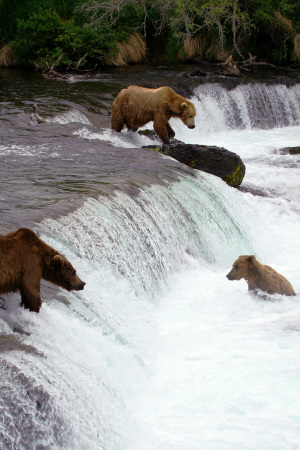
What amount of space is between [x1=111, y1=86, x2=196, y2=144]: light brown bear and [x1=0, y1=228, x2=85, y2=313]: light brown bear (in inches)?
257

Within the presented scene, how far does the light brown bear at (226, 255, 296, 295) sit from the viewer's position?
588 cm

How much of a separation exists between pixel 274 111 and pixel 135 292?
12.3m

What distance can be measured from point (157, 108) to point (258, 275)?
16.4 feet

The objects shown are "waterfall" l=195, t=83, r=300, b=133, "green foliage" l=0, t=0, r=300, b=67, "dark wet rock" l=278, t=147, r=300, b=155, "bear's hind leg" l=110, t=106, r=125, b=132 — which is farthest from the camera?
"green foliage" l=0, t=0, r=300, b=67

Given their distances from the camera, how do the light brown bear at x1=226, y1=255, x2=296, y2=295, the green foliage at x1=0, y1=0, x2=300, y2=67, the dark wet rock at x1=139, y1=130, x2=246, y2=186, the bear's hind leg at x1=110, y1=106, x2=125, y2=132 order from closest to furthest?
the light brown bear at x1=226, y1=255, x2=296, y2=295
the dark wet rock at x1=139, y1=130, x2=246, y2=186
the bear's hind leg at x1=110, y1=106, x2=125, y2=132
the green foliage at x1=0, y1=0, x2=300, y2=67

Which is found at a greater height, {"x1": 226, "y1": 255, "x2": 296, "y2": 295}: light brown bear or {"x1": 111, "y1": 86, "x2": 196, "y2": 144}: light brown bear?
{"x1": 111, "y1": 86, "x2": 196, "y2": 144}: light brown bear

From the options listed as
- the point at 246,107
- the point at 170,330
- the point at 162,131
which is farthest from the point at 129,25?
the point at 170,330

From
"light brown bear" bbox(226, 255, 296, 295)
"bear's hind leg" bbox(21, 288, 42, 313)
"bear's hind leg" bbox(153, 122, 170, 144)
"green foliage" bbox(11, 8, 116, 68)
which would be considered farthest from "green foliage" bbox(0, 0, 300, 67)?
"bear's hind leg" bbox(21, 288, 42, 313)

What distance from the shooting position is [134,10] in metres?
21.6

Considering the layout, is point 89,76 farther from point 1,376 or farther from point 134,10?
point 1,376

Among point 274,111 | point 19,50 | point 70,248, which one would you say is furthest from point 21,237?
point 19,50

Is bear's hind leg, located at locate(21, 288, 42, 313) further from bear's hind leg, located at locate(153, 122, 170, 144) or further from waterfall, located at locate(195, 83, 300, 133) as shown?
waterfall, located at locate(195, 83, 300, 133)

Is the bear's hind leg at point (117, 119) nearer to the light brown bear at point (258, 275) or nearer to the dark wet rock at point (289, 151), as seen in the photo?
the dark wet rock at point (289, 151)

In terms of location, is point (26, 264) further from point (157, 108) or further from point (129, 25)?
point (129, 25)
